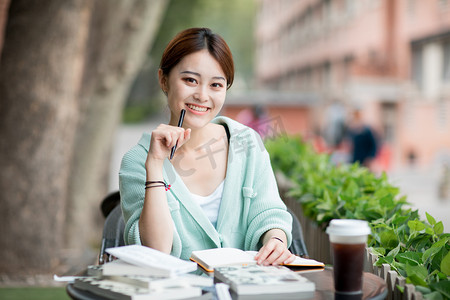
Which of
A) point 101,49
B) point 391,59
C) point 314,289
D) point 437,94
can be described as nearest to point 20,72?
point 101,49

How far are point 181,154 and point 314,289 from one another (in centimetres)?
120

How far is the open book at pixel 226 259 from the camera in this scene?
248 centimetres

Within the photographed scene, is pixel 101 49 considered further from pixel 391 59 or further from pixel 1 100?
pixel 391 59

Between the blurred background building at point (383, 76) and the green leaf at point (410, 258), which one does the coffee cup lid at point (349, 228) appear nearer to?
the green leaf at point (410, 258)

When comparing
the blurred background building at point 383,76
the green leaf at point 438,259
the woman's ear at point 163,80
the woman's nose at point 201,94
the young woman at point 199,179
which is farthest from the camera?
the blurred background building at point 383,76

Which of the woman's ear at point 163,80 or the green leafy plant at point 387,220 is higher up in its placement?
the woman's ear at point 163,80

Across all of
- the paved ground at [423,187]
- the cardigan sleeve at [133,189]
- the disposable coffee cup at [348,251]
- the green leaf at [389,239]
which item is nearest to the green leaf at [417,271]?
the disposable coffee cup at [348,251]

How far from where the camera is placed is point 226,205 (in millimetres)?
3119

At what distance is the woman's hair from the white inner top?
0.56 metres

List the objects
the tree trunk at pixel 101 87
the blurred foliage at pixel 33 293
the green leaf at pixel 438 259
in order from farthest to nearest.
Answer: the tree trunk at pixel 101 87 < the blurred foliage at pixel 33 293 < the green leaf at pixel 438 259

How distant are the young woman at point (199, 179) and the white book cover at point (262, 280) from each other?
41 cm

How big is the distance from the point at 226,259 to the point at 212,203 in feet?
2.21

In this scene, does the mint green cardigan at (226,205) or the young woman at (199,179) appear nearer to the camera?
the young woman at (199,179)

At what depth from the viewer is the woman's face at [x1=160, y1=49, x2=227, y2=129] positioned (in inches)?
118
